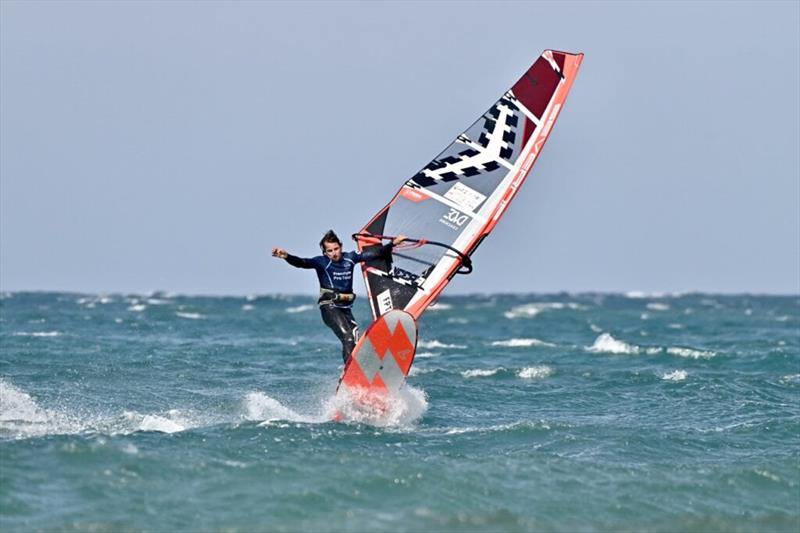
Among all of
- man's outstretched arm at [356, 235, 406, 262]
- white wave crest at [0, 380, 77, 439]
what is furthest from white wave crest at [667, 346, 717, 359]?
white wave crest at [0, 380, 77, 439]

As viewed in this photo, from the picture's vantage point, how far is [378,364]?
1342 centimetres

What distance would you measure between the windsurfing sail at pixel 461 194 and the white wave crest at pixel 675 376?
5.63 meters

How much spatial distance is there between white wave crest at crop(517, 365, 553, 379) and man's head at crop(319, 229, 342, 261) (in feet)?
25.4

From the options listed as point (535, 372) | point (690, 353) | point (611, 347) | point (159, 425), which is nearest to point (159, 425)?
point (159, 425)

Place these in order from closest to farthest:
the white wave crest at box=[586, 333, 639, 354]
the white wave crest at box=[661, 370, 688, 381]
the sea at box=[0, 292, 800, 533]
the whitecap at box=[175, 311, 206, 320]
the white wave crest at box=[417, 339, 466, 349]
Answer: the sea at box=[0, 292, 800, 533], the white wave crest at box=[661, 370, 688, 381], the white wave crest at box=[586, 333, 639, 354], the white wave crest at box=[417, 339, 466, 349], the whitecap at box=[175, 311, 206, 320]

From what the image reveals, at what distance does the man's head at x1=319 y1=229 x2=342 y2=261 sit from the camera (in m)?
13.3

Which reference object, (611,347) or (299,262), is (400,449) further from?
(611,347)

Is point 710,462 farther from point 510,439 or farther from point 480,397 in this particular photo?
point 480,397

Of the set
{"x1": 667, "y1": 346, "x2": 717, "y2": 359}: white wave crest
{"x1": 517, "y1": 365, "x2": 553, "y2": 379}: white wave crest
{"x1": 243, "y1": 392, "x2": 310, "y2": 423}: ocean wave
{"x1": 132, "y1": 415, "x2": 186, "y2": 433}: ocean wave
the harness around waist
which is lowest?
{"x1": 667, "y1": 346, "x2": 717, "y2": 359}: white wave crest

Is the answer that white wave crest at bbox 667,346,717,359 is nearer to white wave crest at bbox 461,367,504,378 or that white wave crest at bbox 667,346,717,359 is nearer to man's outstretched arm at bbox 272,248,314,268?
white wave crest at bbox 461,367,504,378

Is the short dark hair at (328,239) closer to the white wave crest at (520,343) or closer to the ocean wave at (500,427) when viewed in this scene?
the ocean wave at (500,427)

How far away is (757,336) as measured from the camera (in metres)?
36.4

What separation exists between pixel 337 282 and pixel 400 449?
7.08 feet

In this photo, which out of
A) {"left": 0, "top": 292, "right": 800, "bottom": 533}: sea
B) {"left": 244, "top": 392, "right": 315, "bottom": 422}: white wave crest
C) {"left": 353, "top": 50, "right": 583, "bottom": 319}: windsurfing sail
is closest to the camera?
{"left": 0, "top": 292, "right": 800, "bottom": 533}: sea
